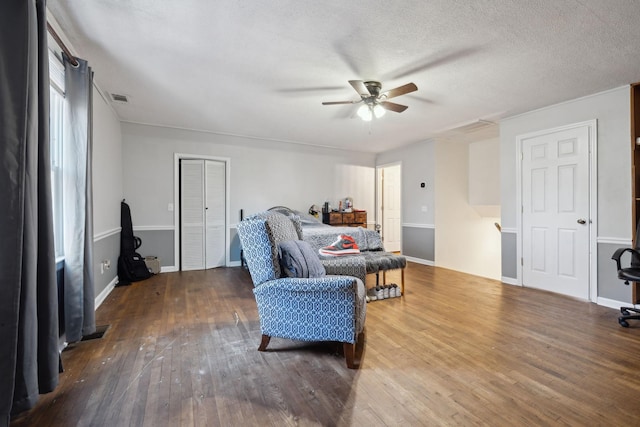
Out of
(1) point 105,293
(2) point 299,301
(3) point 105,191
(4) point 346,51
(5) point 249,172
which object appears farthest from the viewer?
(5) point 249,172

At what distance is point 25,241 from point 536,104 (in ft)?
17.0

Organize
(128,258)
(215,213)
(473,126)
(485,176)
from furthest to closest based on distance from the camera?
1. (485,176)
2. (215,213)
3. (473,126)
4. (128,258)

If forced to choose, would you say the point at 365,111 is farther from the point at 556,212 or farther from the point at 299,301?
the point at 556,212

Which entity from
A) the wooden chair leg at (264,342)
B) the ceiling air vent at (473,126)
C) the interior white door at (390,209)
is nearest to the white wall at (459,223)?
the ceiling air vent at (473,126)

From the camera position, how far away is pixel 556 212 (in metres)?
3.88

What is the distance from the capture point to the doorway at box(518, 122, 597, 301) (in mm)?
3584

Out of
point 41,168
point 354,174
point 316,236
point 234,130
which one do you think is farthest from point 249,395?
point 354,174

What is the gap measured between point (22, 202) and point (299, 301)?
1.64 metres

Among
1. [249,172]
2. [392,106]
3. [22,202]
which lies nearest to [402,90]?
[392,106]

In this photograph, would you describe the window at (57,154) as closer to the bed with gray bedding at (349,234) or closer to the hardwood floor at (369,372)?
the hardwood floor at (369,372)

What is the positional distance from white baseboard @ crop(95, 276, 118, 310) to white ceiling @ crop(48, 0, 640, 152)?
2456 millimetres

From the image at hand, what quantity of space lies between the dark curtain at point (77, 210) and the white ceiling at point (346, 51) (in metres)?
0.50

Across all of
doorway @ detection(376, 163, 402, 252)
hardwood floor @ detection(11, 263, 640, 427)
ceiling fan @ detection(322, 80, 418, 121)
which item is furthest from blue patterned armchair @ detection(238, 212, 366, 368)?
doorway @ detection(376, 163, 402, 252)

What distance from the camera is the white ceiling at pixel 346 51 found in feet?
6.72
